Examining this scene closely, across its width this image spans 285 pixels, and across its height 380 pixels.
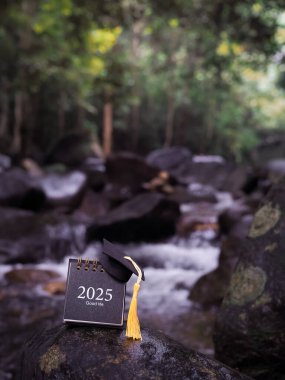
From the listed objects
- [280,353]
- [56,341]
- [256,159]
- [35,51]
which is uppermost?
[35,51]

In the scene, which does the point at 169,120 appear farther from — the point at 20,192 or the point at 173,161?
the point at 20,192

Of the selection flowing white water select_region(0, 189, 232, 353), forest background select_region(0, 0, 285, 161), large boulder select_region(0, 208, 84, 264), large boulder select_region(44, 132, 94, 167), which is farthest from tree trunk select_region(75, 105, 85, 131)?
flowing white water select_region(0, 189, 232, 353)

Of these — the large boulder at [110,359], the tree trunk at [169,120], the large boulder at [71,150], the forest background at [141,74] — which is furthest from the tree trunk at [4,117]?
the large boulder at [110,359]

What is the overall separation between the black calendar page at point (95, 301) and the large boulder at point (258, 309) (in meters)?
1.06

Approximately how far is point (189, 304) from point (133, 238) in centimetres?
349

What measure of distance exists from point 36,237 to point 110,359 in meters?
6.55

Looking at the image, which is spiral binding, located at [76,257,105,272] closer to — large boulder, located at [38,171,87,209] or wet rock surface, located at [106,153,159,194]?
large boulder, located at [38,171,87,209]

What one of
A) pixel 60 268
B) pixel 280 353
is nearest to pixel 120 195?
pixel 60 268

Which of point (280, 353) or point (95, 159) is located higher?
point (280, 353)

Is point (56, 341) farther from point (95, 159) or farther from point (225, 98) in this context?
point (225, 98)

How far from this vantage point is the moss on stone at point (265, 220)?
2902 mm

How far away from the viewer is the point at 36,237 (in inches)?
313

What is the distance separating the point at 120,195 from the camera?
12.2 m

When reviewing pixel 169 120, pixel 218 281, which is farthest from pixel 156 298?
pixel 169 120
